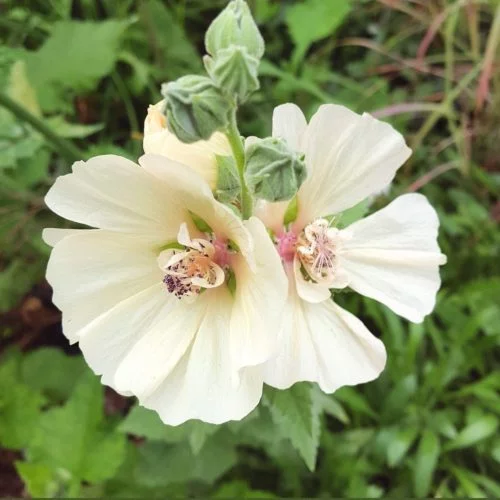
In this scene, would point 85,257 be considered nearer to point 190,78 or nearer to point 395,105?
point 190,78

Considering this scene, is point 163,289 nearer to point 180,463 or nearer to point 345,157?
point 345,157

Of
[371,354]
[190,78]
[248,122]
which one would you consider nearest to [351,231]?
[371,354]

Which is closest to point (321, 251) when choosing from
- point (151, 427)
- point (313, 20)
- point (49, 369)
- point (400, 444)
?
point (151, 427)

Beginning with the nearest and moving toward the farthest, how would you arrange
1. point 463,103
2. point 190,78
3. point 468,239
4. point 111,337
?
point 190,78
point 111,337
point 468,239
point 463,103

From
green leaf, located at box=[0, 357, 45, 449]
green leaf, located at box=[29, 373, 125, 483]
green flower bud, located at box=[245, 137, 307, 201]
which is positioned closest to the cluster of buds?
green flower bud, located at box=[245, 137, 307, 201]

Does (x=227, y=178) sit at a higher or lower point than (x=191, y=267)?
higher

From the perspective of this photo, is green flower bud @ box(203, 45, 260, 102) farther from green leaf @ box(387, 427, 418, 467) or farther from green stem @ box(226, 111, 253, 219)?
green leaf @ box(387, 427, 418, 467)
